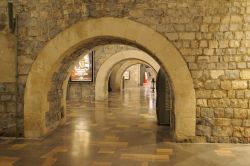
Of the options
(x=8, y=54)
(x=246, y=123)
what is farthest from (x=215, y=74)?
(x=8, y=54)

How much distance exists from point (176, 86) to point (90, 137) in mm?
1883

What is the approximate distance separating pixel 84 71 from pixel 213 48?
755 centimetres

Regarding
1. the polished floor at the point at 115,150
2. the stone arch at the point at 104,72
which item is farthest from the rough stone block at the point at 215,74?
the stone arch at the point at 104,72

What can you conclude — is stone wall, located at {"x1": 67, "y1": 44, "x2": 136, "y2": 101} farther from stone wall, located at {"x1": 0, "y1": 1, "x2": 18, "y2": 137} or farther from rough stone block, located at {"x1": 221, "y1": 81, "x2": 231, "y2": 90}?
rough stone block, located at {"x1": 221, "y1": 81, "x2": 231, "y2": 90}

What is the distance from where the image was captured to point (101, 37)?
198 inches

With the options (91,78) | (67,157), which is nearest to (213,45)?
(67,157)

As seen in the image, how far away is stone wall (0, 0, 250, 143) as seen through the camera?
180 inches

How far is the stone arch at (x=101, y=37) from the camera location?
4.69m

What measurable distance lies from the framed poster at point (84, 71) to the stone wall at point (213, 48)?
265 inches

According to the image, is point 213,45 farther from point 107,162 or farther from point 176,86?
point 107,162

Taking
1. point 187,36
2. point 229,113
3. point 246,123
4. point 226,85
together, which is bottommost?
point 246,123

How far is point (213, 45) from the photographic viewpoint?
15.2ft

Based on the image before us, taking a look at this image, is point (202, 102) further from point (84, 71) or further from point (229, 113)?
point (84, 71)

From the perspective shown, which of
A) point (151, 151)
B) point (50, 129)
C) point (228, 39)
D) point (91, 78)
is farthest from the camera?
point (91, 78)
